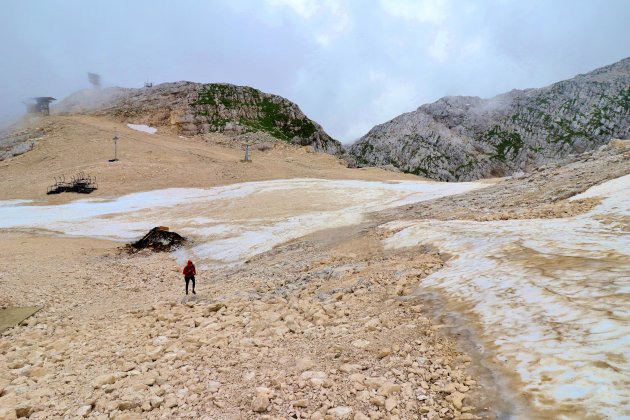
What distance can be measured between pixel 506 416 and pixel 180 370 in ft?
20.2

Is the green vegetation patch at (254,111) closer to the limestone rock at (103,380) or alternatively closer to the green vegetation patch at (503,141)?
the limestone rock at (103,380)

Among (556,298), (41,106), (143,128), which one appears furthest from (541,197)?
(41,106)

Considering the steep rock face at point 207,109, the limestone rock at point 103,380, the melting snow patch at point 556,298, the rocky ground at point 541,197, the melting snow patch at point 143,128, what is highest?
the steep rock face at point 207,109

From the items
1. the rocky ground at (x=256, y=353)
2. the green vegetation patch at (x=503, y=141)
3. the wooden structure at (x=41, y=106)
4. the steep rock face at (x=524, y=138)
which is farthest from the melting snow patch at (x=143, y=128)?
the green vegetation patch at (x=503, y=141)

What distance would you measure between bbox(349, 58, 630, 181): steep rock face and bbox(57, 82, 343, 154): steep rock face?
74.4 metres

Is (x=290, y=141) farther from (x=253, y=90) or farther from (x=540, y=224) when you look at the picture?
(x=540, y=224)

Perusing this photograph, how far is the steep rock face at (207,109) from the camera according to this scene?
97062mm

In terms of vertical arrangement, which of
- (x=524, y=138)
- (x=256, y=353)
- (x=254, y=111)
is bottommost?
(x=256, y=353)

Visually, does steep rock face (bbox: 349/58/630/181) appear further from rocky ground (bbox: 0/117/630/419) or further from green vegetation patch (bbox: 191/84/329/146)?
rocky ground (bbox: 0/117/630/419)

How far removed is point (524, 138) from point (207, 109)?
162654 mm

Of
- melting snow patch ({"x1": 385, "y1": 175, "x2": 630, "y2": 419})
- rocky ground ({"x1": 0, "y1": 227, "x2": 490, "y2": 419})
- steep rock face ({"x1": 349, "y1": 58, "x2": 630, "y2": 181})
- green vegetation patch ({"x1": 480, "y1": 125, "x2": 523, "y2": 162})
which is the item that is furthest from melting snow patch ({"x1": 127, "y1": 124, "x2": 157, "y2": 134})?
green vegetation patch ({"x1": 480, "y1": 125, "x2": 523, "y2": 162})

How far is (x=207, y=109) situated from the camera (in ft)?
330

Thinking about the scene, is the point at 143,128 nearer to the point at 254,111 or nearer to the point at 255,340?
the point at 254,111

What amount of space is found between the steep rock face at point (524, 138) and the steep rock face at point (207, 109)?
7444 cm
